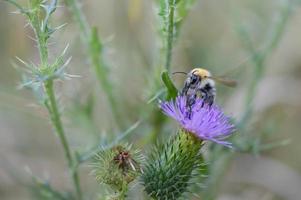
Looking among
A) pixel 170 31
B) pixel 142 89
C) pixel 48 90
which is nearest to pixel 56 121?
pixel 48 90

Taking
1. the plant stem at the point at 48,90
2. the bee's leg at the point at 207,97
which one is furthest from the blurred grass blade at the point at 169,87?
the plant stem at the point at 48,90

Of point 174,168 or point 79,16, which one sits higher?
point 79,16

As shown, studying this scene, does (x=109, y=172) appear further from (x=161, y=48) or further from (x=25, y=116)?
(x=25, y=116)

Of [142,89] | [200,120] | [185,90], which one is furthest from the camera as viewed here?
[142,89]

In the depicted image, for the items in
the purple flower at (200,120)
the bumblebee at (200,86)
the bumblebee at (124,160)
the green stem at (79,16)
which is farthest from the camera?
the green stem at (79,16)

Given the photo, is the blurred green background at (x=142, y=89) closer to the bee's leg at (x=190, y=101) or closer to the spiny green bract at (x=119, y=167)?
the bee's leg at (x=190, y=101)

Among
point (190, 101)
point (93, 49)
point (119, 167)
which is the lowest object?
point (119, 167)

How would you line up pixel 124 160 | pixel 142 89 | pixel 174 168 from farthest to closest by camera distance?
pixel 142 89 → pixel 174 168 → pixel 124 160

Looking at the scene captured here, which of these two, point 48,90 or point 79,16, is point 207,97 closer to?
point 48,90
